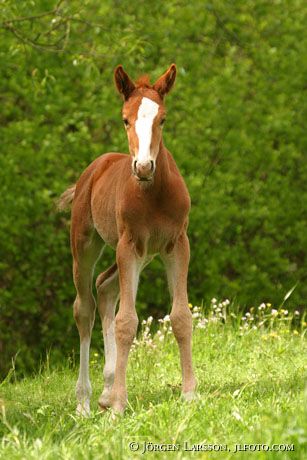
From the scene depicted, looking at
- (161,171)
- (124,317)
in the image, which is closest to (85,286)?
(124,317)

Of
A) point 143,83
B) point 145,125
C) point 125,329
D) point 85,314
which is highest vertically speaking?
point 143,83

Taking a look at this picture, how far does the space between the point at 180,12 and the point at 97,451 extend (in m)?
8.16

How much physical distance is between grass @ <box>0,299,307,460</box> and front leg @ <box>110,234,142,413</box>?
14 cm

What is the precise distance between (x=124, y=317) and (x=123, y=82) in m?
1.35

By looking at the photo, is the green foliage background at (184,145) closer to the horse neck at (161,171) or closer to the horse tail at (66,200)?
the horse tail at (66,200)

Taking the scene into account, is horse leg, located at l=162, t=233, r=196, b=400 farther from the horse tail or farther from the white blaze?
the horse tail

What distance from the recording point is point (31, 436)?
5.40 m

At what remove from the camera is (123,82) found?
657cm

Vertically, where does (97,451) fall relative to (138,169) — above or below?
below

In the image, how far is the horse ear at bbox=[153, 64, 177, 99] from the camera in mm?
6605

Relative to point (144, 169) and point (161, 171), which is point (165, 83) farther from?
point (144, 169)

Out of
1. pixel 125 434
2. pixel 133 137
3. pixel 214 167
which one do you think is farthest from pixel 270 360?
pixel 214 167

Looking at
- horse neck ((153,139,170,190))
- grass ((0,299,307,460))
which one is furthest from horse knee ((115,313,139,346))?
horse neck ((153,139,170,190))

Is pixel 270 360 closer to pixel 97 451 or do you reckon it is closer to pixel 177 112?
pixel 97 451
